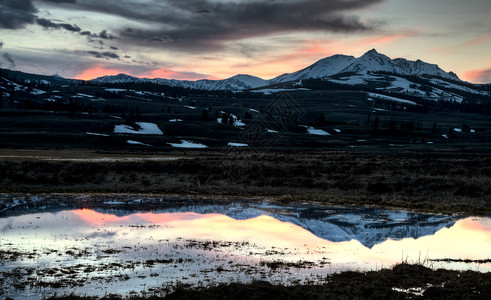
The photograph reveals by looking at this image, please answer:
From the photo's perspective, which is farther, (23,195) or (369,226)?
(23,195)

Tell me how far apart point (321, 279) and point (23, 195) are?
84.3 ft

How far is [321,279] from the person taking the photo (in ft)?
43.0

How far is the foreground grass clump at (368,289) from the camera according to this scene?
11094 millimetres

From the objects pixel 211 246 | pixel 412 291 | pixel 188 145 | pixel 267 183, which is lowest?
pixel 188 145

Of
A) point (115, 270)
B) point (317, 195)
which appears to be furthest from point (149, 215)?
point (317, 195)

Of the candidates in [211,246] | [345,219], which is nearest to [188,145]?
[345,219]

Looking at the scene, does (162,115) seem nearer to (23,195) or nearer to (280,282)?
(23,195)

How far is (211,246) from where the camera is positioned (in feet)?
58.1

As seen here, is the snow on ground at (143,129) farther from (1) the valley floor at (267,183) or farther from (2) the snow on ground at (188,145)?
(1) the valley floor at (267,183)

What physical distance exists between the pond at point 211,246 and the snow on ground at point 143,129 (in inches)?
4020

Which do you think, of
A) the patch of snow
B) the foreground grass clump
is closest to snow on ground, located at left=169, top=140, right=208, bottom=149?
the foreground grass clump

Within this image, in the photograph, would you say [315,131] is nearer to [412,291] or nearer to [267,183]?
[267,183]

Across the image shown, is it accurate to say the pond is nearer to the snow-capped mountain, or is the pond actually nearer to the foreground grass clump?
the snow-capped mountain

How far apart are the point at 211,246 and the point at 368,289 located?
763cm
